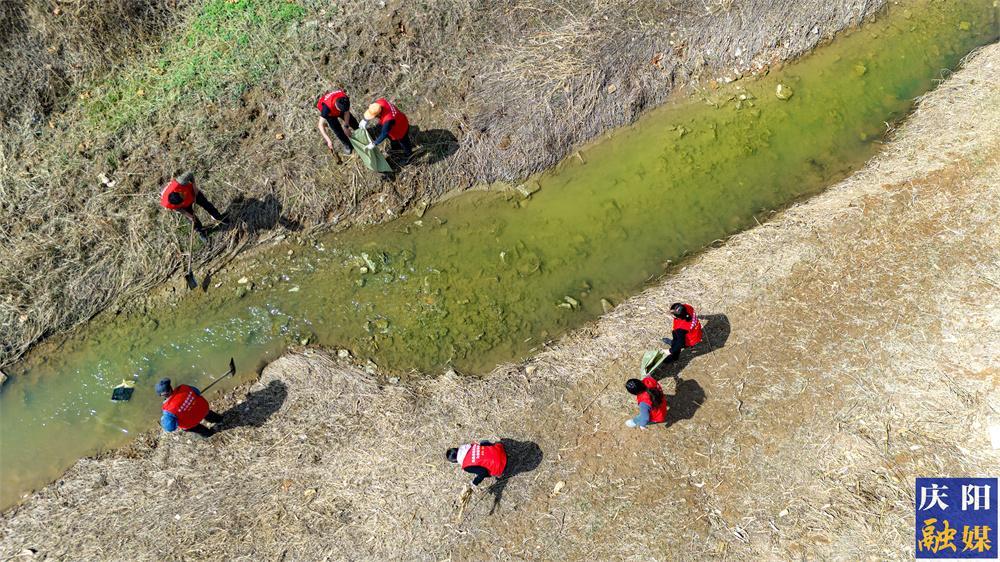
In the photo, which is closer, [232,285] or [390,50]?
[232,285]

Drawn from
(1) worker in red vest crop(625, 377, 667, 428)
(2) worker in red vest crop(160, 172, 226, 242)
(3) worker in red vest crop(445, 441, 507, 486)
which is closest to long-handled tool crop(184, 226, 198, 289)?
(2) worker in red vest crop(160, 172, 226, 242)

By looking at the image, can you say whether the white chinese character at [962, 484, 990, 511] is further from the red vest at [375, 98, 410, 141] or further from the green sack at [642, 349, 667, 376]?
the red vest at [375, 98, 410, 141]

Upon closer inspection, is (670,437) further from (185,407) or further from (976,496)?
(185,407)

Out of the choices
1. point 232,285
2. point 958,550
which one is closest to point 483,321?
point 232,285

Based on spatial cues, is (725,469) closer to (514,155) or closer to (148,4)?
(514,155)

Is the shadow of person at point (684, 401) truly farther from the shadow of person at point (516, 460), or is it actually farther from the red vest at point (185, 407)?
the red vest at point (185, 407)

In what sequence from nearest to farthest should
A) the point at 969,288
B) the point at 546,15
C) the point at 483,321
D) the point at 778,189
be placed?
the point at 969,288, the point at 483,321, the point at 778,189, the point at 546,15

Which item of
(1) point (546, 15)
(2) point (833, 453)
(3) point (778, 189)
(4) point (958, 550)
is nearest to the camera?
(4) point (958, 550)
